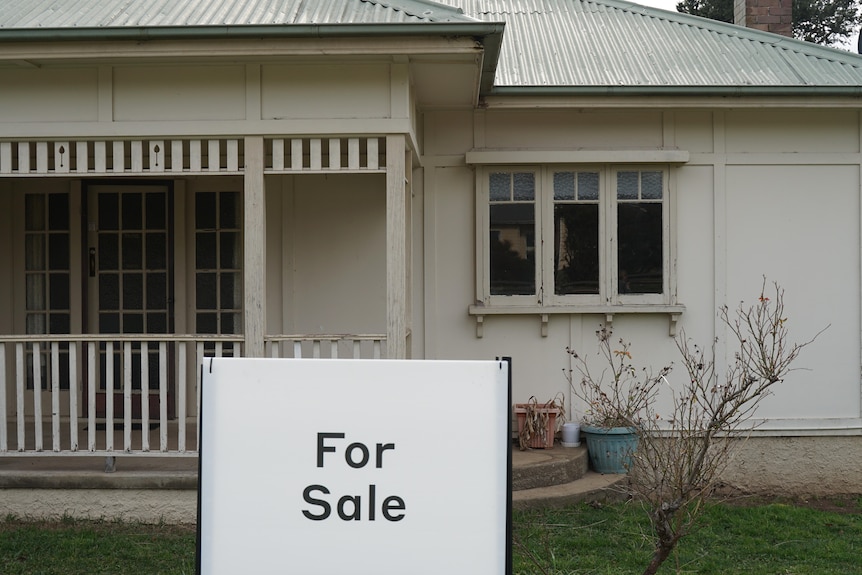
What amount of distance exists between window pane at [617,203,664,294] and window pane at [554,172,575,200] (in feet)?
1.49

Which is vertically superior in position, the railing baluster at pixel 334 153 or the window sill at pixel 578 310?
the railing baluster at pixel 334 153

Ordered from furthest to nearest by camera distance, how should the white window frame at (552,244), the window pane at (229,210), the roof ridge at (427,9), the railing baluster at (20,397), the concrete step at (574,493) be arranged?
the window pane at (229,210) < the white window frame at (552,244) < the concrete step at (574,493) < the railing baluster at (20,397) < the roof ridge at (427,9)

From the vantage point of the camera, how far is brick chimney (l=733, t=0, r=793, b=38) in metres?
9.75

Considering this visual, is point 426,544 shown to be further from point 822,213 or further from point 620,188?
point 822,213

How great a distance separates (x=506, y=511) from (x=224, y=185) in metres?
6.03

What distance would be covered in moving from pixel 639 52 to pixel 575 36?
2.70ft

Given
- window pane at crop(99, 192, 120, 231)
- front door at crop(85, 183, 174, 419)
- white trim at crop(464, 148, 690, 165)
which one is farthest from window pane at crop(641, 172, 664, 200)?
window pane at crop(99, 192, 120, 231)

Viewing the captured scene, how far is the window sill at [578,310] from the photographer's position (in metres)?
7.80

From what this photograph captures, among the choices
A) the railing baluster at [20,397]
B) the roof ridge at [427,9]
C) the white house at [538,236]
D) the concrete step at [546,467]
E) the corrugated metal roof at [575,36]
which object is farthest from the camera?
the white house at [538,236]

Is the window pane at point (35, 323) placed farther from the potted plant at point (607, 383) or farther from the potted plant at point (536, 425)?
the potted plant at point (607, 383)

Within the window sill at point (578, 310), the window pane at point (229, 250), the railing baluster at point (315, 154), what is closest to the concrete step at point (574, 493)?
the window sill at point (578, 310)

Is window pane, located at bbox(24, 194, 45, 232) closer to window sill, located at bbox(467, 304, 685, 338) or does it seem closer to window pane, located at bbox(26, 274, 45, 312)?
window pane, located at bbox(26, 274, 45, 312)

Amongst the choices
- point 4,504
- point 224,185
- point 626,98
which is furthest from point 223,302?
point 626,98

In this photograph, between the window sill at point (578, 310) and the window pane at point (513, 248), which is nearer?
the window sill at point (578, 310)
